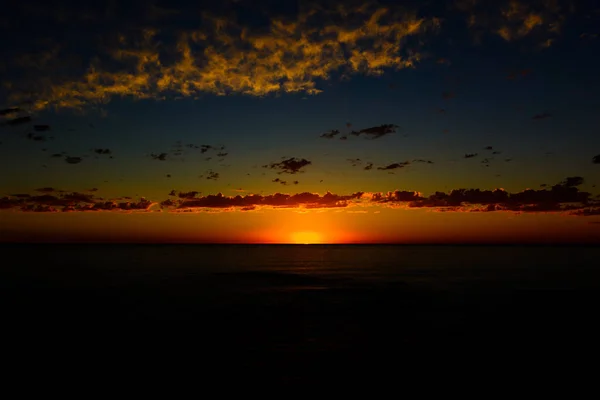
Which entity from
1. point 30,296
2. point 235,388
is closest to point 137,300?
point 30,296

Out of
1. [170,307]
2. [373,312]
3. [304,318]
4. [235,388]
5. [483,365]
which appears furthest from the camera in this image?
[170,307]

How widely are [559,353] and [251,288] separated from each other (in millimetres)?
35540

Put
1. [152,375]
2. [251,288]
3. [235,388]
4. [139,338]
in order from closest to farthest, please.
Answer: [235,388] < [152,375] < [139,338] < [251,288]

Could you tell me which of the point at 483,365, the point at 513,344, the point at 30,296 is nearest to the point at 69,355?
the point at 483,365

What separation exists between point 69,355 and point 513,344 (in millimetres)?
22246

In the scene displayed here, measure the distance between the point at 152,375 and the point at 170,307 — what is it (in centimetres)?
1913

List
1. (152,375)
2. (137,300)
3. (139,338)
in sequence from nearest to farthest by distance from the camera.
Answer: (152,375) < (139,338) < (137,300)

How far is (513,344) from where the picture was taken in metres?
24.0

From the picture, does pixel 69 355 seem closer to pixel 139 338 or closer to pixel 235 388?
pixel 139 338

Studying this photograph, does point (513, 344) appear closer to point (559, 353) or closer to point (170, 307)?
point (559, 353)

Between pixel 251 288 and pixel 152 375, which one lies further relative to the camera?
pixel 251 288

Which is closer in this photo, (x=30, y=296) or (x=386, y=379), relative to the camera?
(x=386, y=379)

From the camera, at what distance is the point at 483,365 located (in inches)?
790

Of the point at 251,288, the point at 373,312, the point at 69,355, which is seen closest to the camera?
the point at 69,355
